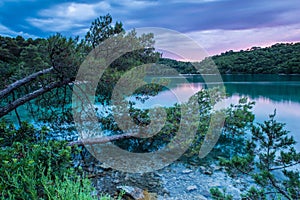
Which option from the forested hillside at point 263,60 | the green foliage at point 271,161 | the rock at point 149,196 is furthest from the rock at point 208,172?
the forested hillside at point 263,60

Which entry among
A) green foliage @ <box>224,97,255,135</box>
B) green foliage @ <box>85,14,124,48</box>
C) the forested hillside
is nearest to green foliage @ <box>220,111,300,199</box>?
green foliage @ <box>85,14,124,48</box>

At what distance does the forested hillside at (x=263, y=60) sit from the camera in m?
24.2

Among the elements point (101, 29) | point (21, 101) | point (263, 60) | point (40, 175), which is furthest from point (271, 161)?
point (263, 60)

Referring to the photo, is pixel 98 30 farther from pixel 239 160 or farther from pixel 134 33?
pixel 239 160

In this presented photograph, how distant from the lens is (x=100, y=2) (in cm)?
579

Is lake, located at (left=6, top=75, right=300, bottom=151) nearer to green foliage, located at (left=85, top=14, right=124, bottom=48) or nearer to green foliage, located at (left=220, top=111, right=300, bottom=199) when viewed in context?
green foliage, located at (left=85, top=14, right=124, bottom=48)

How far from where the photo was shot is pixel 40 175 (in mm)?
2348

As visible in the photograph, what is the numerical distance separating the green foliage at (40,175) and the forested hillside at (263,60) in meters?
23.2

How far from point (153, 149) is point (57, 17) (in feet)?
15.2

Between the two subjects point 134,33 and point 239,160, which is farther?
point 134,33

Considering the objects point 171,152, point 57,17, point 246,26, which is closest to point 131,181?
point 171,152

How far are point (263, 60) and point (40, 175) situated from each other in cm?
2812

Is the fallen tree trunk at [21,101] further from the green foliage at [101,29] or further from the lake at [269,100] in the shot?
the lake at [269,100]

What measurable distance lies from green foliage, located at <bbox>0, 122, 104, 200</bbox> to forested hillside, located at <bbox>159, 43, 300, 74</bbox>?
23220 millimetres
